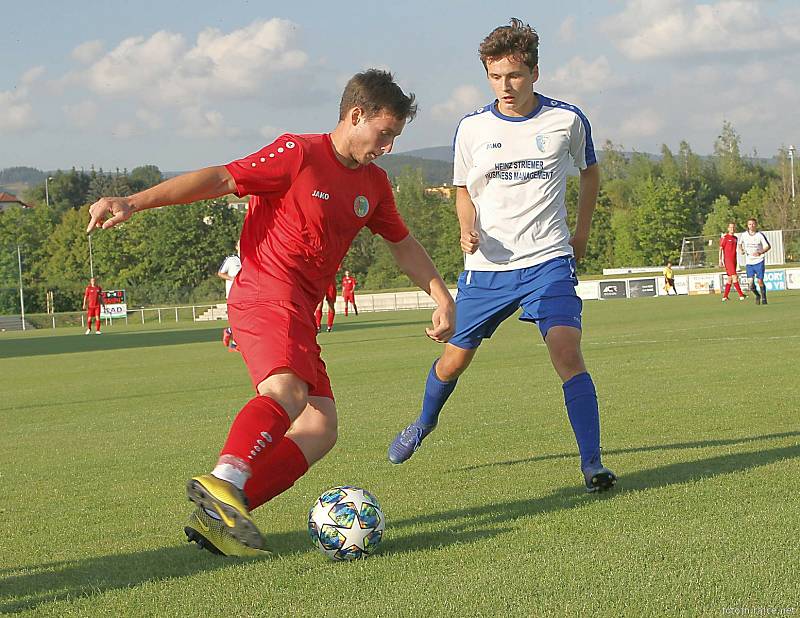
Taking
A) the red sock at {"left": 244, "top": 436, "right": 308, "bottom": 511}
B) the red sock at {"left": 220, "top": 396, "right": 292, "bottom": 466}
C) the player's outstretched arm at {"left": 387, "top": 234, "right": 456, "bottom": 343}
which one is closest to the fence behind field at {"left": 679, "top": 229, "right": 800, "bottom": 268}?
the player's outstretched arm at {"left": 387, "top": 234, "right": 456, "bottom": 343}

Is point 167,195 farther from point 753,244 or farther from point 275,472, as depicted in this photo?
point 753,244

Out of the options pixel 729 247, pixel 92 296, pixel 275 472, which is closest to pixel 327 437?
pixel 275 472

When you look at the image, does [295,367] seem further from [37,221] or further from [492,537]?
[37,221]

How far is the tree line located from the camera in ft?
272

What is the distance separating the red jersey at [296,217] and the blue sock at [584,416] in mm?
1664

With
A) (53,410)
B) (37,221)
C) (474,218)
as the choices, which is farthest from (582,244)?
(37,221)

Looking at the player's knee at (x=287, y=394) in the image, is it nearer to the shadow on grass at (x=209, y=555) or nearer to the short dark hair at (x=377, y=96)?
the shadow on grass at (x=209, y=555)

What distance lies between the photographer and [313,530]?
14.9 ft

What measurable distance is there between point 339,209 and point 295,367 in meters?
0.73

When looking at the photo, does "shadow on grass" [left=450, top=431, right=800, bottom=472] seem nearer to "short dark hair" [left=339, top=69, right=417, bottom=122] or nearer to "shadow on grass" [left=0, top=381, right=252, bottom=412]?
"short dark hair" [left=339, top=69, right=417, bottom=122]

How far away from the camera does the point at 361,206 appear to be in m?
4.96

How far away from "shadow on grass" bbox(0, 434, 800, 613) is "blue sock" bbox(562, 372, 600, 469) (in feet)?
0.72

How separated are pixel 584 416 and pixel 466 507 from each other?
831mm

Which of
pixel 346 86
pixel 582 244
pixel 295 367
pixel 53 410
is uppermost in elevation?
pixel 346 86
